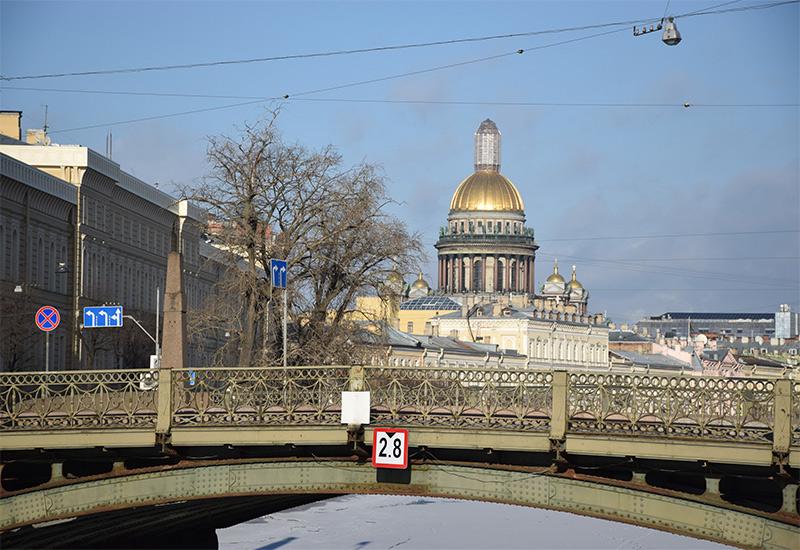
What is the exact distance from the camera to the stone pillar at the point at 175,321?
32.5 meters

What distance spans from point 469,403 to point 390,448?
151 cm

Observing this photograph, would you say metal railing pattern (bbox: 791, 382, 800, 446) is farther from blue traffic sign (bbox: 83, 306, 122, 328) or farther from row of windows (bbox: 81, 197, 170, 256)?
row of windows (bbox: 81, 197, 170, 256)

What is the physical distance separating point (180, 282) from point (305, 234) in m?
20.6

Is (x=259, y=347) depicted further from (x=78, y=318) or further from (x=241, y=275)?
(x=78, y=318)

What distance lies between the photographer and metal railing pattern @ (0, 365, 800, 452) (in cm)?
2483

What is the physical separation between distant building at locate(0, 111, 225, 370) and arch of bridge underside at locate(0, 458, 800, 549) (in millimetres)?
34823

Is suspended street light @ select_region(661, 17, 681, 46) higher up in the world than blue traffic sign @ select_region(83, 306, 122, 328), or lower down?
higher up

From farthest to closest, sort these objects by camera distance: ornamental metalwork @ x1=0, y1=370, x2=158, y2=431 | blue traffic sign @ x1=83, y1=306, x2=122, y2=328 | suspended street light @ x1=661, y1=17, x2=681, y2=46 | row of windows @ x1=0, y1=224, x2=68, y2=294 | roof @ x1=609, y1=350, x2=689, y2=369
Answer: roof @ x1=609, y1=350, x2=689, y2=369
row of windows @ x1=0, y1=224, x2=68, y2=294
blue traffic sign @ x1=83, y1=306, x2=122, y2=328
suspended street light @ x1=661, y1=17, x2=681, y2=46
ornamental metalwork @ x1=0, y1=370, x2=158, y2=431

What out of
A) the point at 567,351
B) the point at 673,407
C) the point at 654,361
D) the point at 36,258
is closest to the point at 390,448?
the point at 673,407

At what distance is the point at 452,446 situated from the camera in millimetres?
26344

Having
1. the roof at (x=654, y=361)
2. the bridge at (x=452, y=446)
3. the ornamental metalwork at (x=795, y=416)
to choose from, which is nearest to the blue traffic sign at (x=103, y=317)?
the bridge at (x=452, y=446)

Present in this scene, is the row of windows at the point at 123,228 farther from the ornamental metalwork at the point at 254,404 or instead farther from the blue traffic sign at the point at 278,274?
the ornamental metalwork at the point at 254,404

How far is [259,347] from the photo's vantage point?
51.2 meters

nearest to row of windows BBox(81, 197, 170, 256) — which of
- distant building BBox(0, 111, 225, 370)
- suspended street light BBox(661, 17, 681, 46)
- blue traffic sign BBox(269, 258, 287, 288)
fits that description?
distant building BBox(0, 111, 225, 370)
